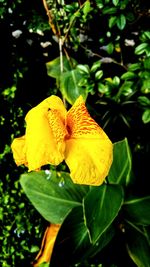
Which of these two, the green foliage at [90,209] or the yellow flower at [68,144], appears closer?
the yellow flower at [68,144]

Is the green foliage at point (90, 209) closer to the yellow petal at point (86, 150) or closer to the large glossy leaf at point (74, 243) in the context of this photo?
the large glossy leaf at point (74, 243)

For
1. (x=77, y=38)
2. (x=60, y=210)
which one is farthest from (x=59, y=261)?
(x=77, y=38)

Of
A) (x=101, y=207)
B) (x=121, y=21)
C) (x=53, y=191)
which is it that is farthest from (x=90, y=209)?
(x=121, y=21)

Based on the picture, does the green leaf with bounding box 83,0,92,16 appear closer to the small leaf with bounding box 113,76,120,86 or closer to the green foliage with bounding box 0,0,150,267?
the green foliage with bounding box 0,0,150,267

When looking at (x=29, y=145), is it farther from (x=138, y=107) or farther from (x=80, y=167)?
(x=138, y=107)

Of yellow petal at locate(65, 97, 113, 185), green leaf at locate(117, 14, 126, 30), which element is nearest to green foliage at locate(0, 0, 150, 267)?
green leaf at locate(117, 14, 126, 30)

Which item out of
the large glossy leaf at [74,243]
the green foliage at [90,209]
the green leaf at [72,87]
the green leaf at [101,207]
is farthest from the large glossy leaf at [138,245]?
the green leaf at [72,87]
